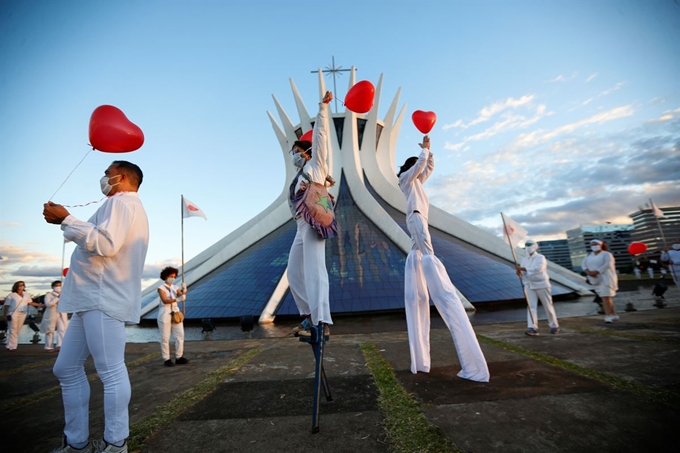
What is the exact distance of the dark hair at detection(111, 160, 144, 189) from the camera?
94.5 inches

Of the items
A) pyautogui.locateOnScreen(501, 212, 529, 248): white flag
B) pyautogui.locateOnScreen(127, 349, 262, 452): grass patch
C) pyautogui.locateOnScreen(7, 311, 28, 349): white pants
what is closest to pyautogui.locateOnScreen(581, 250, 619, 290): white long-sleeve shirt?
pyautogui.locateOnScreen(501, 212, 529, 248): white flag

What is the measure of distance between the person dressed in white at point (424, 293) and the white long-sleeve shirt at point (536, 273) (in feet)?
14.5

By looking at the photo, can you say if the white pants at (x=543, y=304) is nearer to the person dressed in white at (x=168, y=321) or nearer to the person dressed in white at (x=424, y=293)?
the person dressed in white at (x=424, y=293)

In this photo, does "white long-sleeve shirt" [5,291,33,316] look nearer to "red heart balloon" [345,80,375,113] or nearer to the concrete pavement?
the concrete pavement

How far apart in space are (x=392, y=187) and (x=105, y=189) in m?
19.7

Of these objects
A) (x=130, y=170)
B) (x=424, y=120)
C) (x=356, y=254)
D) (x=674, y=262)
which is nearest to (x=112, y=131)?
(x=130, y=170)

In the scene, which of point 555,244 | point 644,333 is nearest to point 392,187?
point 644,333

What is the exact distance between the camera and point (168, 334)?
521 centimetres

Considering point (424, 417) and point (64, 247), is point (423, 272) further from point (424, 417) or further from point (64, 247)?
point (64, 247)

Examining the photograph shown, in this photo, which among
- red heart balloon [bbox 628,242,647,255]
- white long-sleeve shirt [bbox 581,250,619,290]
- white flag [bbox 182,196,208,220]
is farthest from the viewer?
red heart balloon [bbox 628,242,647,255]

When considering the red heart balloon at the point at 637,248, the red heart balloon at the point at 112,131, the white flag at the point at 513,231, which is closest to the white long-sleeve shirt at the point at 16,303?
the red heart balloon at the point at 112,131

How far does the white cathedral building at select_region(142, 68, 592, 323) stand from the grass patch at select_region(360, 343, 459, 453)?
9.42 metres

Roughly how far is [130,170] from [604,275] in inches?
383

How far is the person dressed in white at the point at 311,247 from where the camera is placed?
8.36 feet
